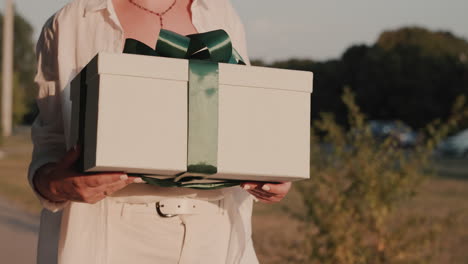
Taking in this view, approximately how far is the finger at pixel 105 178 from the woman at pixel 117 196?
12 cm

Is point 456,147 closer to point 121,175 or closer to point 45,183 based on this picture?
point 45,183

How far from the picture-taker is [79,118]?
1695mm

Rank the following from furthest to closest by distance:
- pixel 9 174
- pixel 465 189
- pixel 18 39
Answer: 1. pixel 18 39
2. pixel 9 174
3. pixel 465 189

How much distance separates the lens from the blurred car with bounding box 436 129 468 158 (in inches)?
1257

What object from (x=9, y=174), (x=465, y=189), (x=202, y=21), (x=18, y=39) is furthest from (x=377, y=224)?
(x=18, y=39)

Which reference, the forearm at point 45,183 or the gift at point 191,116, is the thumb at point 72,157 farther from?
the forearm at point 45,183

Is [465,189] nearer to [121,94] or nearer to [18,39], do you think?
[121,94]

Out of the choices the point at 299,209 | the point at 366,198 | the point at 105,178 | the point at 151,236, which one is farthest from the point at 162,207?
the point at 299,209

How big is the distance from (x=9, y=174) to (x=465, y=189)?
33.4ft

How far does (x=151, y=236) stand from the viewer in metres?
1.93

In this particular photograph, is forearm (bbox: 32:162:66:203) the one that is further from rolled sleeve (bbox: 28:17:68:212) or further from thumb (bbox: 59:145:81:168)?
thumb (bbox: 59:145:81:168)

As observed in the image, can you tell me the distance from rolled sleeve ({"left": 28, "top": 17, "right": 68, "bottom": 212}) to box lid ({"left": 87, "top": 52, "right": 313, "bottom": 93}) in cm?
43

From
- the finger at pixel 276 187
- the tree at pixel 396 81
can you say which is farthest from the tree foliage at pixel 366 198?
the tree at pixel 396 81

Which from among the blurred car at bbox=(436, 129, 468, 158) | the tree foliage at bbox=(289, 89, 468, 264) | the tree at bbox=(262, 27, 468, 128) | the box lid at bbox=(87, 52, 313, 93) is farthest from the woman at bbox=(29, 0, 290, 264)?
the tree at bbox=(262, 27, 468, 128)
